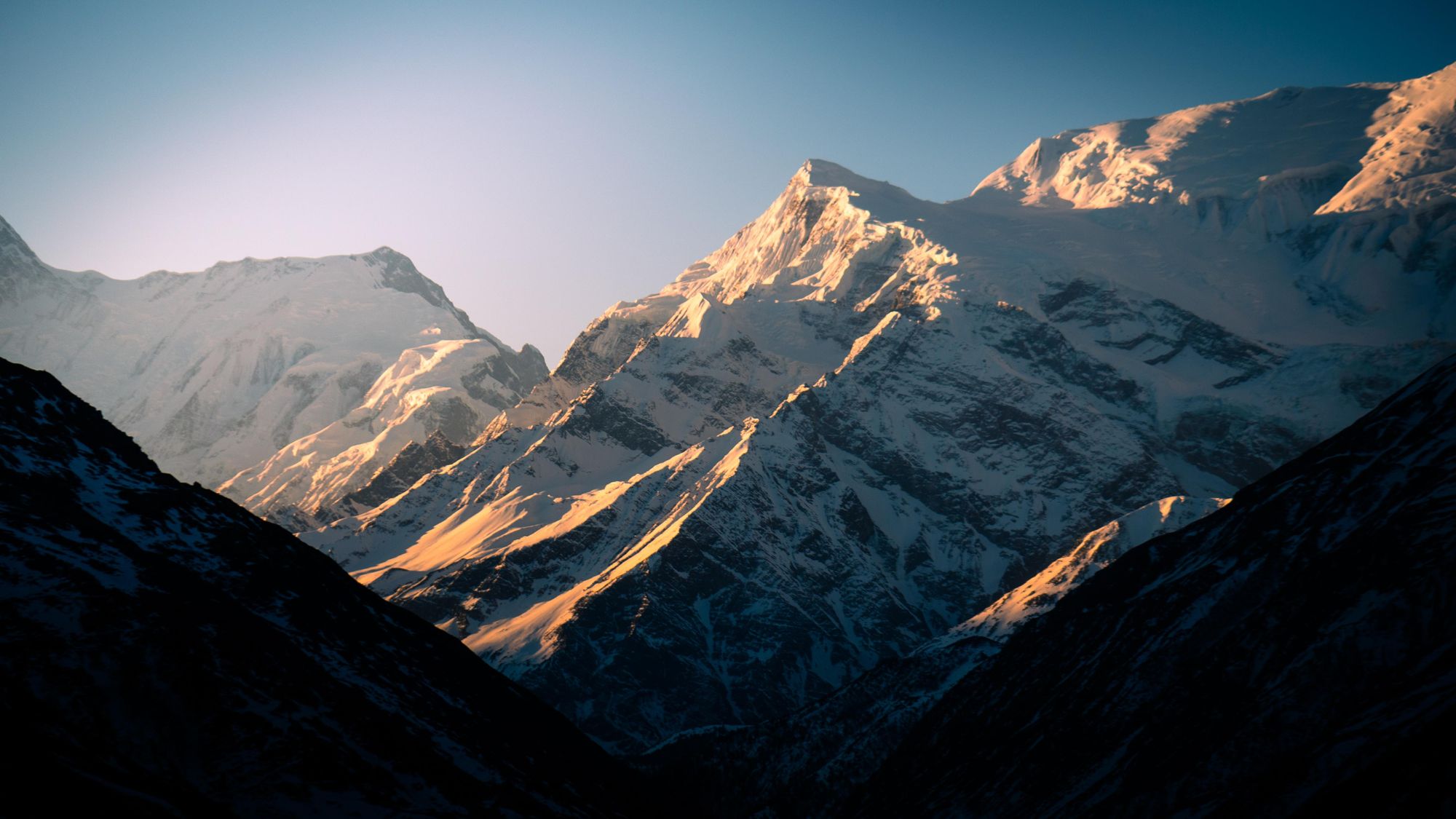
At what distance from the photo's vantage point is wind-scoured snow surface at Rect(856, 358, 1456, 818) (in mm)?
105875

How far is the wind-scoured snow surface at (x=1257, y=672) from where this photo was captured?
10588 centimetres

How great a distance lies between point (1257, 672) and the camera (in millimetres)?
131625

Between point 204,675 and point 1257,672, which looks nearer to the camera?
point 204,675

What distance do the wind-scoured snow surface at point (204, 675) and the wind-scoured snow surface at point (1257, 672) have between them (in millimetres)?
52735

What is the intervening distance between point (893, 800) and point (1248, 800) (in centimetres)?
6634

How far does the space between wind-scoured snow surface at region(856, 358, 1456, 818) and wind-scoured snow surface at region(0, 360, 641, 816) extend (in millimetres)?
52735

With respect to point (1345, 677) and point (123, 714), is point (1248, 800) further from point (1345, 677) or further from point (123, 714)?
point (123, 714)

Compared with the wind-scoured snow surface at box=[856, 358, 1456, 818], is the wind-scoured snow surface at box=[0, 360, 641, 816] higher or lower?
higher

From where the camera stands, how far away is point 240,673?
10319cm

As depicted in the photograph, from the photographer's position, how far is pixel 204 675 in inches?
3922

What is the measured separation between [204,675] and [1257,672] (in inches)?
4074

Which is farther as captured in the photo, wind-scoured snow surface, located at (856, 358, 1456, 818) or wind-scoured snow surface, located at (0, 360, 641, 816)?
wind-scoured snow surface, located at (856, 358, 1456, 818)

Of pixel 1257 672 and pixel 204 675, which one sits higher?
pixel 204 675

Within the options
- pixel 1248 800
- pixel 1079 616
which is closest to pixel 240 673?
pixel 1248 800
